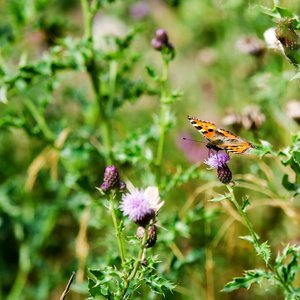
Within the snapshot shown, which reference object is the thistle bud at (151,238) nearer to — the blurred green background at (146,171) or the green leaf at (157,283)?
the green leaf at (157,283)

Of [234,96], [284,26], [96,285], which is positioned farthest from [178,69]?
[96,285]

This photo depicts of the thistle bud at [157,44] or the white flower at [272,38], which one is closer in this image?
the white flower at [272,38]

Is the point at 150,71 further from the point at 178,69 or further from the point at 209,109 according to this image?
the point at 178,69

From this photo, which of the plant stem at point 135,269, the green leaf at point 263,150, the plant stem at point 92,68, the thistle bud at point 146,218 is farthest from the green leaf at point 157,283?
the plant stem at point 92,68

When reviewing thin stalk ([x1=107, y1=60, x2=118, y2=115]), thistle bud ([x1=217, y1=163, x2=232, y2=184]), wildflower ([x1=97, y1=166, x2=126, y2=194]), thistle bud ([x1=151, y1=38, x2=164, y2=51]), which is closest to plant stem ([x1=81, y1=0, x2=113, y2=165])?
thin stalk ([x1=107, y1=60, x2=118, y2=115])

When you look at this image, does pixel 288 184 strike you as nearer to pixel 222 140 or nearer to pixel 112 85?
pixel 222 140


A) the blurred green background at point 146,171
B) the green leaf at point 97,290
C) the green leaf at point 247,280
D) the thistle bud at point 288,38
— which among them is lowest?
the blurred green background at point 146,171
